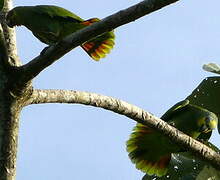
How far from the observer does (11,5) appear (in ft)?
8.43

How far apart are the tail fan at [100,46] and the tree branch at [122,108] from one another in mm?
492

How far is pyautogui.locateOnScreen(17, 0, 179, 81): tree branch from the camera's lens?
5.90 feet

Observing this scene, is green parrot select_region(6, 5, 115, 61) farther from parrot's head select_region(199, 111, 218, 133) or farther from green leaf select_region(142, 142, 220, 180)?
green leaf select_region(142, 142, 220, 180)

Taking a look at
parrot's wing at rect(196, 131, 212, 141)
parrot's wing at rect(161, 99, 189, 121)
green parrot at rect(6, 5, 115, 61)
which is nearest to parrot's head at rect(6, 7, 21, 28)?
green parrot at rect(6, 5, 115, 61)

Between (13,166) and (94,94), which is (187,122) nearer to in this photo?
(94,94)

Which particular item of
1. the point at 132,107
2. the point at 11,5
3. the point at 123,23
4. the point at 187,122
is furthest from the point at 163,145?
the point at 123,23

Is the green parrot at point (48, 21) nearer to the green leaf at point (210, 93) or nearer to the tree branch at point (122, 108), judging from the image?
the tree branch at point (122, 108)

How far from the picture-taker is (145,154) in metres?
3.13

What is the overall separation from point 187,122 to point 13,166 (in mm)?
1339

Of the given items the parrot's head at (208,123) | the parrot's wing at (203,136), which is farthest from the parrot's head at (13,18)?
the parrot's wing at (203,136)

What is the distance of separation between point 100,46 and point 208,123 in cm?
77

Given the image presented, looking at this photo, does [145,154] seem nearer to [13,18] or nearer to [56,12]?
[56,12]

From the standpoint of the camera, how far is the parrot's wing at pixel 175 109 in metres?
3.11

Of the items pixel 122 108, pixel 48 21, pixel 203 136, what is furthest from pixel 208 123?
pixel 48 21
